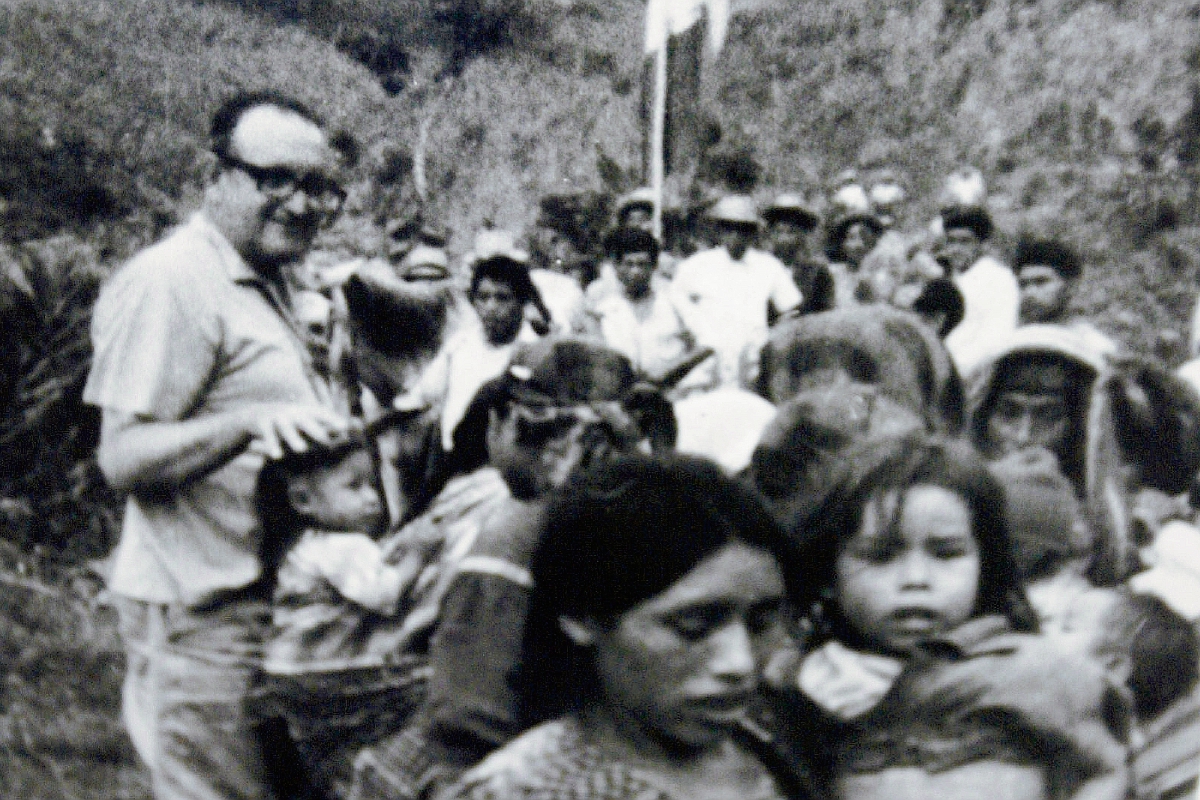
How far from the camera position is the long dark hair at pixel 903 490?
287 cm

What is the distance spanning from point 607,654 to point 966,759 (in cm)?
83

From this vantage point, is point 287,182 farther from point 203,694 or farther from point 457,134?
point 203,694

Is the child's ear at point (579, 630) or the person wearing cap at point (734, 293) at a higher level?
the person wearing cap at point (734, 293)

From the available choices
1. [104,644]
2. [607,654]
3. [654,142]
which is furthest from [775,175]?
[104,644]

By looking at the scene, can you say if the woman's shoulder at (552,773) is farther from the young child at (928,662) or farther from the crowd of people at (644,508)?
the young child at (928,662)

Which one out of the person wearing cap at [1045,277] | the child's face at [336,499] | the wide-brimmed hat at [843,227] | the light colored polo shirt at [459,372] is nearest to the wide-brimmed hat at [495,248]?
the light colored polo shirt at [459,372]

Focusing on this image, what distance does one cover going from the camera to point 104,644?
3393mm

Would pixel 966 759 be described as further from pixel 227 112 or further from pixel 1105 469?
pixel 227 112

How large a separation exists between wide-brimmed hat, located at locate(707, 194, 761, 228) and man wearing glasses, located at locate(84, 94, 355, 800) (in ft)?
3.20

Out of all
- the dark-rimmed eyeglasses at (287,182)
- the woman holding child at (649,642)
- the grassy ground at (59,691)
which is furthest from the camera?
the grassy ground at (59,691)

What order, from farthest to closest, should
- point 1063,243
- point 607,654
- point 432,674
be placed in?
point 1063,243 < point 432,674 < point 607,654

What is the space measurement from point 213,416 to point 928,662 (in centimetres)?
173

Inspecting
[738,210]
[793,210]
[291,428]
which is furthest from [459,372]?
[793,210]

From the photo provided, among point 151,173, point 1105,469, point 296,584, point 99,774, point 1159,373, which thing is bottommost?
point 99,774
